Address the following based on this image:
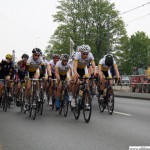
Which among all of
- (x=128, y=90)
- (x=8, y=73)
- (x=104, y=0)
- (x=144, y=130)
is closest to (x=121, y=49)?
(x=104, y=0)

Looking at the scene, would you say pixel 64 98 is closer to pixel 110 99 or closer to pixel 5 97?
pixel 110 99

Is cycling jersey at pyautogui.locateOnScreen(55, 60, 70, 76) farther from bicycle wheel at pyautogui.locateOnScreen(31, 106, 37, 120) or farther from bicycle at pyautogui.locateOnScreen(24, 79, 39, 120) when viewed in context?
bicycle wheel at pyautogui.locateOnScreen(31, 106, 37, 120)

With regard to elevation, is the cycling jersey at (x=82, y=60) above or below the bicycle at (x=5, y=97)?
above

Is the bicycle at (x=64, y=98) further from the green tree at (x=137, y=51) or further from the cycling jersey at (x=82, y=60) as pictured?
the green tree at (x=137, y=51)

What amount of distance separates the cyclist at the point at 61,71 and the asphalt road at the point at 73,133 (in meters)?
1.41

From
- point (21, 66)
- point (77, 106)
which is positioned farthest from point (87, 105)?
point (21, 66)

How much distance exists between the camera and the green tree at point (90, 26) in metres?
58.8

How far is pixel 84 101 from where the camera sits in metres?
10.4

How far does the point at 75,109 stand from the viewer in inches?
440

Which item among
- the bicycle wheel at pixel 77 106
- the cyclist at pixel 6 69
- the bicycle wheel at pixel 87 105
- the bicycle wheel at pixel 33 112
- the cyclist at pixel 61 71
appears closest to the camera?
the bicycle wheel at pixel 87 105

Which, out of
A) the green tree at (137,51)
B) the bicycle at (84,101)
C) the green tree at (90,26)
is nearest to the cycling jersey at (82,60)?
the bicycle at (84,101)

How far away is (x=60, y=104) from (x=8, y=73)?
2887mm

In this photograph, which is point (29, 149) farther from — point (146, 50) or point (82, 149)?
point (146, 50)

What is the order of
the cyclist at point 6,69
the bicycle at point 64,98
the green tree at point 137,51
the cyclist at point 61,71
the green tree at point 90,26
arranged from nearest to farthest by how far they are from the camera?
the bicycle at point 64,98, the cyclist at point 61,71, the cyclist at point 6,69, the green tree at point 90,26, the green tree at point 137,51
